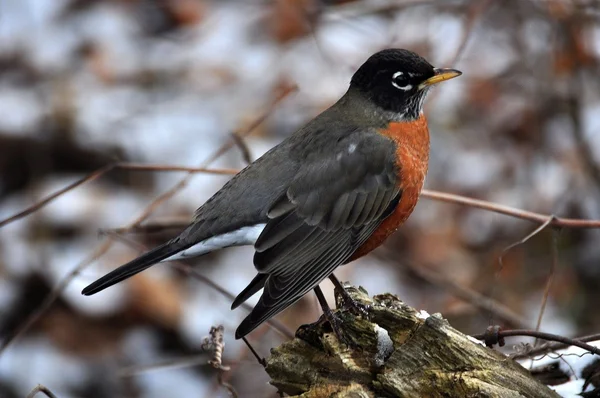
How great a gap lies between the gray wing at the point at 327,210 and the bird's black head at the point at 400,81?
210 millimetres

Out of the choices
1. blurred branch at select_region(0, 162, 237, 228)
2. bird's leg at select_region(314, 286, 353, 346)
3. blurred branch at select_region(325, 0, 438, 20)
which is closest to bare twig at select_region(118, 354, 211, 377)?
blurred branch at select_region(0, 162, 237, 228)

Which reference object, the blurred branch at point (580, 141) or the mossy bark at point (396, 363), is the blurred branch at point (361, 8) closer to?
the blurred branch at point (580, 141)

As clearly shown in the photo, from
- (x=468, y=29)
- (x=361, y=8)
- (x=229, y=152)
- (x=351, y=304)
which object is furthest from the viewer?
(x=361, y=8)

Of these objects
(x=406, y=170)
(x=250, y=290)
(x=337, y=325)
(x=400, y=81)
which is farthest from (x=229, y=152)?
(x=337, y=325)

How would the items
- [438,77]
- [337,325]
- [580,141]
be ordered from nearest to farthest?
1. [337,325]
2. [438,77]
3. [580,141]

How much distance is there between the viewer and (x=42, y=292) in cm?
438

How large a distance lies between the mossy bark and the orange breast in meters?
0.52

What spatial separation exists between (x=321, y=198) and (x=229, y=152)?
2319 millimetres

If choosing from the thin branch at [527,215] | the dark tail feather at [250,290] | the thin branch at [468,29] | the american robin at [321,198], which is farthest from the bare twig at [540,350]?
the thin branch at [468,29]

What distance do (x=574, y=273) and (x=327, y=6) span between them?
8.04 feet

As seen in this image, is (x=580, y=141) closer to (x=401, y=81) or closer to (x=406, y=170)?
(x=401, y=81)

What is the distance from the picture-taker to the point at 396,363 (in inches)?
91.2

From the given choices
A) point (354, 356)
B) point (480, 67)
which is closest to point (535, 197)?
point (480, 67)

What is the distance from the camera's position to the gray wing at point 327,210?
275cm
